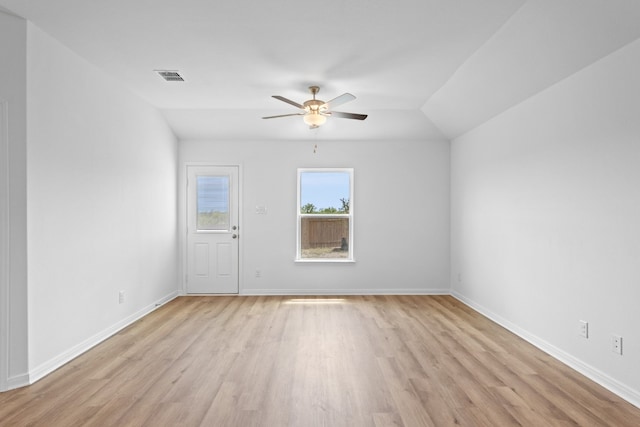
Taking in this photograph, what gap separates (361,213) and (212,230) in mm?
2387

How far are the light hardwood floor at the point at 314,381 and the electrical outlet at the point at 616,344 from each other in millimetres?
313

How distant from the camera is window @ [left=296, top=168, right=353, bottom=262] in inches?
247

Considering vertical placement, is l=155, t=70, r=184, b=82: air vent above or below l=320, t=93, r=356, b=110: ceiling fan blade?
above

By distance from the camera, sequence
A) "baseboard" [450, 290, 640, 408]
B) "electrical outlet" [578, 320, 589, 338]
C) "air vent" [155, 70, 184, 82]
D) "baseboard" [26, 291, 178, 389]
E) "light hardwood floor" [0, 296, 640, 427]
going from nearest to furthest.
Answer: "light hardwood floor" [0, 296, 640, 427], "baseboard" [450, 290, 640, 408], "baseboard" [26, 291, 178, 389], "electrical outlet" [578, 320, 589, 338], "air vent" [155, 70, 184, 82]

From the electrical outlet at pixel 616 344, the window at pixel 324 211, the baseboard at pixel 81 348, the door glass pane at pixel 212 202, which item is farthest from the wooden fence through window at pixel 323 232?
the electrical outlet at pixel 616 344

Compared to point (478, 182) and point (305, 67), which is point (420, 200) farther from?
point (305, 67)

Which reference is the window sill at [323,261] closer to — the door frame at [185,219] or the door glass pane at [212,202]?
the door frame at [185,219]

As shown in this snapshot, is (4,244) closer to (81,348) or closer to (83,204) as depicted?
(83,204)

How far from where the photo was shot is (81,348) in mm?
3527

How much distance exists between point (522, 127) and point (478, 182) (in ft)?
3.95

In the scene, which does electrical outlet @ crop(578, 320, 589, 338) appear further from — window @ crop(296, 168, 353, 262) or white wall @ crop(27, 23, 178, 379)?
white wall @ crop(27, 23, 178, 379)

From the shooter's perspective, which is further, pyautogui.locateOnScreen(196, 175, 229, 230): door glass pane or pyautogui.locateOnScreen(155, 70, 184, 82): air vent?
pyautogui.locateOnScreen(196, 175, 229, 230): door glass pane

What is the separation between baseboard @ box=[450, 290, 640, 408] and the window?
2.46m

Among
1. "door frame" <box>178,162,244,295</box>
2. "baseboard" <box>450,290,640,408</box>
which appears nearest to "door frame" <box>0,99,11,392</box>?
"door frame" <box>178,162,244,295</box>
